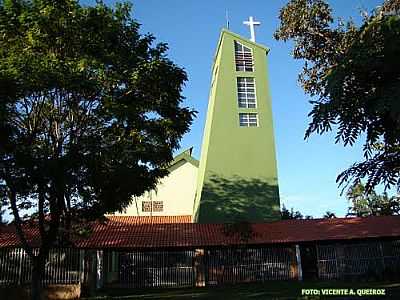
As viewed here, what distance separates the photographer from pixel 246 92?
31969 millimetres

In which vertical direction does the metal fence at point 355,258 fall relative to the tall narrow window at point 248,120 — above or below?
below

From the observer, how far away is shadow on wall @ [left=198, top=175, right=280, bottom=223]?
94.4 ft

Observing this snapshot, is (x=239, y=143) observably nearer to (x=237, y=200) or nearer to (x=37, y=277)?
(x=237, y=200)

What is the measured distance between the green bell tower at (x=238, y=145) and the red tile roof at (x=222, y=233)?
74.4 inches

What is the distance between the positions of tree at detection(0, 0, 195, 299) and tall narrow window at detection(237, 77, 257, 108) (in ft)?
51.9

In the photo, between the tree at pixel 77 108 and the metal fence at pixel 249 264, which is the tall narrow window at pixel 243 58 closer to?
the metal fence at pixel 249 264

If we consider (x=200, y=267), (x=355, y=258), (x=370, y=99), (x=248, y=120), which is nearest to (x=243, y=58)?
(x=248, y=120)

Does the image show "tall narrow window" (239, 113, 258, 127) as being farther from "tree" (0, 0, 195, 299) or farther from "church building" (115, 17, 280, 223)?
"tree" (0, 0, 195, 299)

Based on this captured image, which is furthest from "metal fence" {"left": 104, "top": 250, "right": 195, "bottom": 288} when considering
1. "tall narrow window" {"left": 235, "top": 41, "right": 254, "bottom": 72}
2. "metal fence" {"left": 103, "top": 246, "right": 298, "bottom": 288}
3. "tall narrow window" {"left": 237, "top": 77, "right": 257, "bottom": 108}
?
"tall narrow window" {"left": 235, "top": 41, "right": 254, "bottom": 72}

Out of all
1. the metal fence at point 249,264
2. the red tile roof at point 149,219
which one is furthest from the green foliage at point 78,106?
the red tile roof at point 149,219

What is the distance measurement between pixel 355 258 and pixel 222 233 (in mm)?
8296

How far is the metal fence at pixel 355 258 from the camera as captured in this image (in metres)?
25.2

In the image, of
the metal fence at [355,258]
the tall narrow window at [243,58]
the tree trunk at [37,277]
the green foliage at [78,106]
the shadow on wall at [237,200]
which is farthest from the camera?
the tall narrow window at [243,58]

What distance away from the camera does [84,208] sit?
15.9 m
